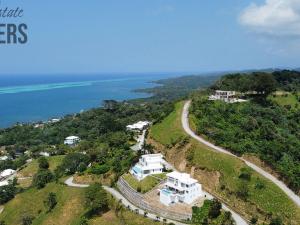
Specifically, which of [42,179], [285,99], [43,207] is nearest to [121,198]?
[43,207]

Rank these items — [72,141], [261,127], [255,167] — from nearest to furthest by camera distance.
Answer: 1. [255,167]
2. [261,127]
3. [72,141]

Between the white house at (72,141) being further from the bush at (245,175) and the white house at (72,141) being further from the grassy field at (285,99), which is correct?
the bush at (245,175)

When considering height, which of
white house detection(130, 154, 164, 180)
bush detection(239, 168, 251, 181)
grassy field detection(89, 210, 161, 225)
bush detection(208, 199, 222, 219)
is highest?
bush detection(239, 168, 251, 181)

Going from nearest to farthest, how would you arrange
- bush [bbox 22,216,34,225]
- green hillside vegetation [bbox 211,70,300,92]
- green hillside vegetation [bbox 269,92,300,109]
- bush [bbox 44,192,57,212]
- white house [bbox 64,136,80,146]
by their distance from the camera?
1. bush [bbox 22,216,34,225]
2. bush [bbox 44,192,57,212]
3. green hillside vegetation [bbox 269,92,300,109]
4. green hillside vegetation [bbox 211,70,300,92]
5. white house [bbox 64,136,80,146]

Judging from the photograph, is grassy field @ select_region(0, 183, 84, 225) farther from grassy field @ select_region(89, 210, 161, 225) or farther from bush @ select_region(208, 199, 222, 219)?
bush @ select_region(208, 199, 222, 219)

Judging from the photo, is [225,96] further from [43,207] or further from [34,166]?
[34,166]

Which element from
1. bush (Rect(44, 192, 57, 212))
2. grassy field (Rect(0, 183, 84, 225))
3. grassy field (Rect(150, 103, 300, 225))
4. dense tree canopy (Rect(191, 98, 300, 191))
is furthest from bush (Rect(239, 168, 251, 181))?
bush (Rect(44, 192, 57, 212))
